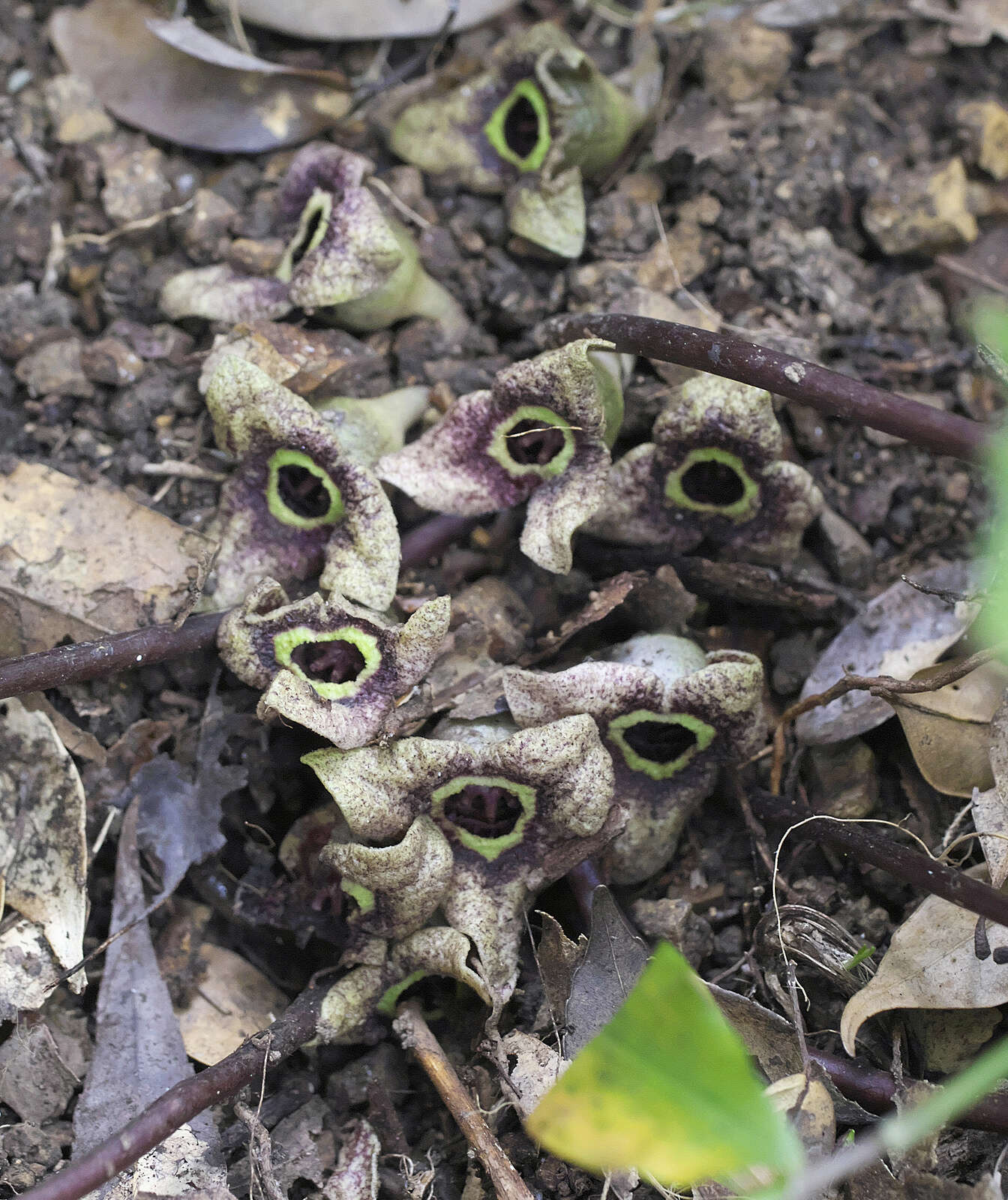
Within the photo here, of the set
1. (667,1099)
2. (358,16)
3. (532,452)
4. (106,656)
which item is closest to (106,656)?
(106,656)

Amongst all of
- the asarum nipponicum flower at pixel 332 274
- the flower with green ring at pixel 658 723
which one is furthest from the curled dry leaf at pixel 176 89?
the flower with green ring at pixel 658 723

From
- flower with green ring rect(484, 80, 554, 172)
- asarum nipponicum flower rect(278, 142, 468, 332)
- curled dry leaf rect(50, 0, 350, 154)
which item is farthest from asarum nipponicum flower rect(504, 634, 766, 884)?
curled dry leaf rect(50, 0, 350, 154)

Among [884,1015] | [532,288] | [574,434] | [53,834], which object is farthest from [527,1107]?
[532,288]

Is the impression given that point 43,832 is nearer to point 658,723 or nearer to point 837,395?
point 658,723

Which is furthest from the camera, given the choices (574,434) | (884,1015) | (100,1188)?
(574,434)

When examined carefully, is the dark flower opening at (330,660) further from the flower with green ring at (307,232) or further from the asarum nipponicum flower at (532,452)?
the flower with green ring at (307,232)

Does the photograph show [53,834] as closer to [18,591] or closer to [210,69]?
[18,591]
